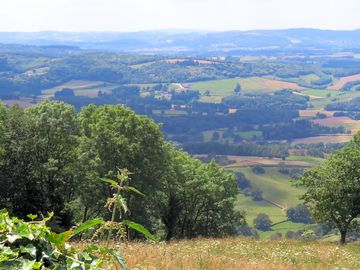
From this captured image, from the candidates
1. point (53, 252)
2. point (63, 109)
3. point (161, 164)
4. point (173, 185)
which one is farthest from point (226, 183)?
point (53, 252)

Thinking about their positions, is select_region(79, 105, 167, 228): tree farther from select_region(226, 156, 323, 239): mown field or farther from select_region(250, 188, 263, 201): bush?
select_region(250, 188, 263, 201): bush

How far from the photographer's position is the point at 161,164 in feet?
141

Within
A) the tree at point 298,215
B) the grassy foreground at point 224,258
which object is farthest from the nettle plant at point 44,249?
the tree at point 298,215

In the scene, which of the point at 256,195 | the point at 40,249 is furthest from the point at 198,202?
the point at 256,195

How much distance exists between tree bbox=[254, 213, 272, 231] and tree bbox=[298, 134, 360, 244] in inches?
4212

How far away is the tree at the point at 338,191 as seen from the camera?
121ft

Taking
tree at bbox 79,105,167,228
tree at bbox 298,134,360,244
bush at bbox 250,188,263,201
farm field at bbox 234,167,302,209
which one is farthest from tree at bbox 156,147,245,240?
bush at bbox 250,188,263,201

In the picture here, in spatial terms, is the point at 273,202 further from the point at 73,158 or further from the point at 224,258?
the point at 224,258

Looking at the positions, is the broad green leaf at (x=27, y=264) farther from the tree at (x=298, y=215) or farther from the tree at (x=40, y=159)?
the tree at (x=298, y=215)

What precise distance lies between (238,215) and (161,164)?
15.3 m

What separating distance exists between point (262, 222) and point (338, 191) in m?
114

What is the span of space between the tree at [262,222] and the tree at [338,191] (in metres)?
107

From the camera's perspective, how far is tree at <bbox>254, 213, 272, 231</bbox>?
5694 inches

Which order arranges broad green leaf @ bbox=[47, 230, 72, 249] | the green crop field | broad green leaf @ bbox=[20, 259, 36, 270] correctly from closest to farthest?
1. broad green leaf @ bbox=[20, 259, 36, 270]
2. broad green leaf @ bbox=[47, 230, 72, 249]
3. the green crop field
